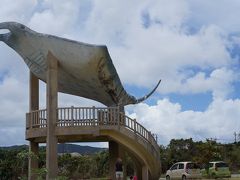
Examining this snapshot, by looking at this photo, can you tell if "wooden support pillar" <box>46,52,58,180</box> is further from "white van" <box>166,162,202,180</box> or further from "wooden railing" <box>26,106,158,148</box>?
"white van" <box>166,162,202,180</box>

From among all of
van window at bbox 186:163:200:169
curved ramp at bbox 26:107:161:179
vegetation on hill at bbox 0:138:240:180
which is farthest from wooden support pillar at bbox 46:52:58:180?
van window at bbox 186:163:200:169

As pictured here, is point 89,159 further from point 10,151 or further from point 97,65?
point 97,65

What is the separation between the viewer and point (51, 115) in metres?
23.7

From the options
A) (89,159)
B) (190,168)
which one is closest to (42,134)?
(190,168)

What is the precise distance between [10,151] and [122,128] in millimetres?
21606

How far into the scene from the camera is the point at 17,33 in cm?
2484

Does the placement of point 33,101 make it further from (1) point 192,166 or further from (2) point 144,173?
(1) point 192,166

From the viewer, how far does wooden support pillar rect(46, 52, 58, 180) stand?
23.4 m

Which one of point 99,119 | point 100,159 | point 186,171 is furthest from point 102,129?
point 100,159

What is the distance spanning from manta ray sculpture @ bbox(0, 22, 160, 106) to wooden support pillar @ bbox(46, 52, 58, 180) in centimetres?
51

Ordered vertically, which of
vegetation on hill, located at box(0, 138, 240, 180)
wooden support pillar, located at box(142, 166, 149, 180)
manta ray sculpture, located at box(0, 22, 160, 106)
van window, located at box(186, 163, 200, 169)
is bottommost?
wooden support pillar, located at box(142, 166, 149, 180)

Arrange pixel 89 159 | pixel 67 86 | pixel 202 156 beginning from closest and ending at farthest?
pixel 67 86 < pixel 202 156 < pixel 89 159

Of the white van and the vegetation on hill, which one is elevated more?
the vegetation on hill

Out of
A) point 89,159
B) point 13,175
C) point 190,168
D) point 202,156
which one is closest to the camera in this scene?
point 190,168
